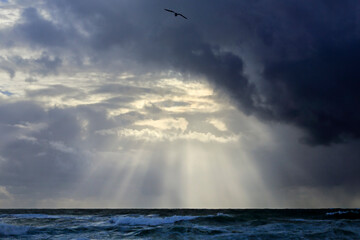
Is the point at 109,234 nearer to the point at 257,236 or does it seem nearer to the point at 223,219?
the point at 257,236

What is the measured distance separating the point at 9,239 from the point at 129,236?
411 inches

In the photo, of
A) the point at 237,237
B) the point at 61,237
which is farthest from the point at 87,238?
the point at 237,237

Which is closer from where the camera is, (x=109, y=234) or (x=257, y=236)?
(x=257, y=236)

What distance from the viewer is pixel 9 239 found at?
1166 inches

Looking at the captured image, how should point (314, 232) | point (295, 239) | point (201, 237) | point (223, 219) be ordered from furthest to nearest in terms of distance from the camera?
point (223, 219) → point (314, 232) → point (201, 237) → point (295, 239)

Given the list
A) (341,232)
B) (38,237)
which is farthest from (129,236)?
(341,232)

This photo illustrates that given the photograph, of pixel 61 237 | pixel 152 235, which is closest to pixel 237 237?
pixel 152 235

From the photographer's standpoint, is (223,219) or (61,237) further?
(223,219)

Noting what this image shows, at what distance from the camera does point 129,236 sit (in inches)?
1243

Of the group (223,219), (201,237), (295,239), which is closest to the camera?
(295,239)

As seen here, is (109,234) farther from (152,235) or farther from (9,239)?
(9,239)

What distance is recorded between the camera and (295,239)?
28.7 m

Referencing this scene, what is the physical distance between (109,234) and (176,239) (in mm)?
7629

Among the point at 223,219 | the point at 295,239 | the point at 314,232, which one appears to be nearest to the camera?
the point at 295,239
